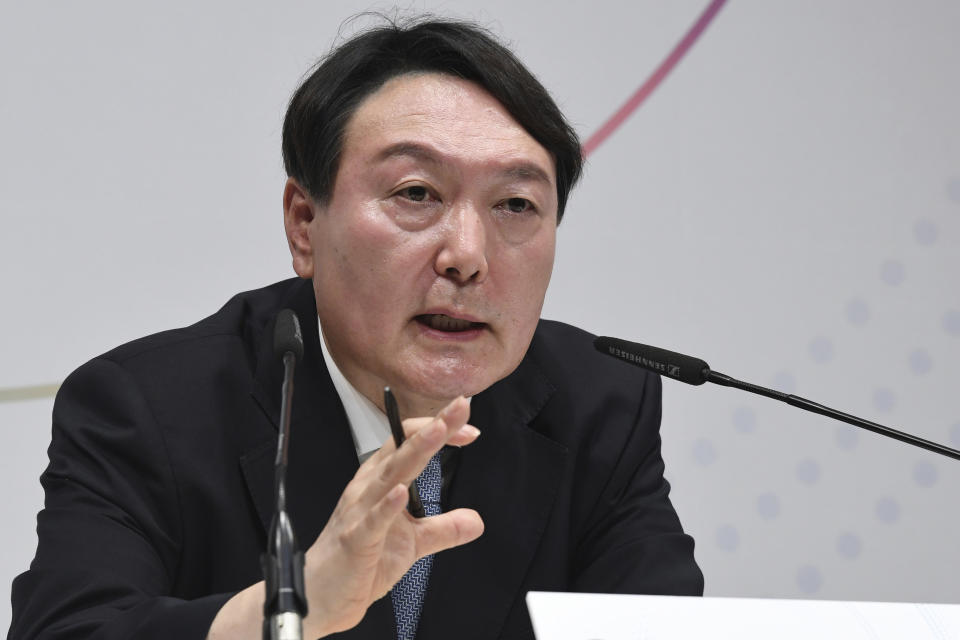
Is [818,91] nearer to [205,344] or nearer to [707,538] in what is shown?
[707,538]

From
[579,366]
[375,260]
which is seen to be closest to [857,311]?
[579,366]

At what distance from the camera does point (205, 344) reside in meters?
1.97

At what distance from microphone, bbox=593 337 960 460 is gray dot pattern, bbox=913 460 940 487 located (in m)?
1.47

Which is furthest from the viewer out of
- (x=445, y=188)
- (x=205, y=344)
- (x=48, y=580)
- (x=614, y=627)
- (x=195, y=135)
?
(x=195, y=135)

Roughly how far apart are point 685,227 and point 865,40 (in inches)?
29.8

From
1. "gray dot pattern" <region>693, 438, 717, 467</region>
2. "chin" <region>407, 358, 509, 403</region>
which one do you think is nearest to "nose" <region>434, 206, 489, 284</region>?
Answer: "chin" <region>407, 358, 509, 403</region>

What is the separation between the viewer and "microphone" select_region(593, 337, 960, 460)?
1604 mm

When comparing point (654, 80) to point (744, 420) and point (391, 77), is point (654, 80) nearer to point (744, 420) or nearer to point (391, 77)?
point (744, 420)

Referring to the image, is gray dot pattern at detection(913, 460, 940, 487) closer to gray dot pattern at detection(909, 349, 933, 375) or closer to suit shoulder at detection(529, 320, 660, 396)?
gray dot pattern at detection(909, 349, 933, 375)

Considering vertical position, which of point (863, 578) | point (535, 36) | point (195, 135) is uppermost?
point (535, 36)

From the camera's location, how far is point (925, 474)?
3.08 meters

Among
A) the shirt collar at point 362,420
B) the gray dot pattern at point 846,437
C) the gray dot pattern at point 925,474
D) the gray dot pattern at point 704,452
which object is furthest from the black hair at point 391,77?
the gray dot pattern at point 925,474

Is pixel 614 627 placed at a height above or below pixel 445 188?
below

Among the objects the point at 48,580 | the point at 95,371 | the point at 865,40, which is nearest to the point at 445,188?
the point at 95,371
